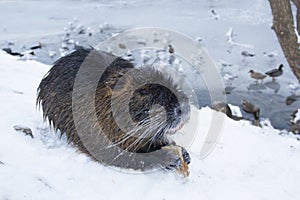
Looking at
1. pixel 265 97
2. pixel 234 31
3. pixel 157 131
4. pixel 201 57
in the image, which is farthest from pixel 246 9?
pixel 157 131

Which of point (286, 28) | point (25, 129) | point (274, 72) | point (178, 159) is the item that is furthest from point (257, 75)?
point (25, 129)

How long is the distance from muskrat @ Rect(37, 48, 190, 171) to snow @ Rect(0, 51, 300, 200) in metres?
0.09

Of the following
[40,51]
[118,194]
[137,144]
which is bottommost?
[40,51]

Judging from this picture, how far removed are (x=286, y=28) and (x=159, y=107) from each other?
7.12 feet

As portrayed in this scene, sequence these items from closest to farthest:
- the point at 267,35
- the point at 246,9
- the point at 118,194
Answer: the point at 118,194 < the point at 267,35 < the point at 246,9

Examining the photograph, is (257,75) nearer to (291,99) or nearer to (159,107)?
(291,99)

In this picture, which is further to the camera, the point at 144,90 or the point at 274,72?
the point at 274,72

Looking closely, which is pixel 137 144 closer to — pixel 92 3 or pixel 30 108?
pixel 30 108

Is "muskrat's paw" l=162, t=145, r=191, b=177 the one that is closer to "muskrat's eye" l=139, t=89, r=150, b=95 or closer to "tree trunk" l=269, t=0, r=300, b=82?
"muskrat's eye" l=139, t=89, r=150, b=95

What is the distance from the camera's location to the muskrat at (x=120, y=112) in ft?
7.13

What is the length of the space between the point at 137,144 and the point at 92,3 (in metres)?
11.5

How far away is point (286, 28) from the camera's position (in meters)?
3.82

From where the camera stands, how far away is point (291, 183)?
2.74 meters

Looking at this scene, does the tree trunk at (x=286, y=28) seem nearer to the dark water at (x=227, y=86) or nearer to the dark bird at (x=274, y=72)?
the dark water at (x=227, y=86)
